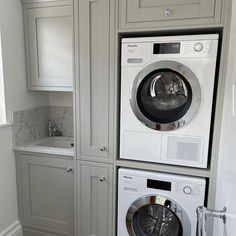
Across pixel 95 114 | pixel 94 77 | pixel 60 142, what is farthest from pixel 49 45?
pixel 60 142

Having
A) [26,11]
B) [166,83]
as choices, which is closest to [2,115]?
[26,11]

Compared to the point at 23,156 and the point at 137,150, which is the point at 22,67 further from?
the point at 137,150

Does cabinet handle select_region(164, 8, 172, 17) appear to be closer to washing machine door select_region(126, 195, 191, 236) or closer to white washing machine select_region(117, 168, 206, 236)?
white washing machine select_region(117, 168, 206, 236)

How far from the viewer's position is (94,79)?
1.69 meters

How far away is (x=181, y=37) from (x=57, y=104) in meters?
1.58

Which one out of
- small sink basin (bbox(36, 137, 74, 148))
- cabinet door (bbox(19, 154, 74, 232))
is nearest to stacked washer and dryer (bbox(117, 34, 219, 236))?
cabinet door (bbox(19, 154, 74, 232))

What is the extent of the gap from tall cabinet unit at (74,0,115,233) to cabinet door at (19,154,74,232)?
190 mm

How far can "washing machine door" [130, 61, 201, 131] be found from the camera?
4.81 ft

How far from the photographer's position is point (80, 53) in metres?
1.69

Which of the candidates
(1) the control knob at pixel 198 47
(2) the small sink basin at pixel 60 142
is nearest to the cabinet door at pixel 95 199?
(2) the small sink basin at pixel 60 142

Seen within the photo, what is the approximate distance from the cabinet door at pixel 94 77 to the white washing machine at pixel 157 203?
310 mm

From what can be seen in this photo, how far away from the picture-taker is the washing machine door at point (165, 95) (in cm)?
147

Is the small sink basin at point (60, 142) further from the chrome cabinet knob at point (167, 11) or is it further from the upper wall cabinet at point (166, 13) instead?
the chrome cabinet knob at point (167, 11)

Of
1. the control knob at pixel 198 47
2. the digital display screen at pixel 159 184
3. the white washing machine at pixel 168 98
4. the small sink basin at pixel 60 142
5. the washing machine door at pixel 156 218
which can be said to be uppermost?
the control knob at pixel 198 47
